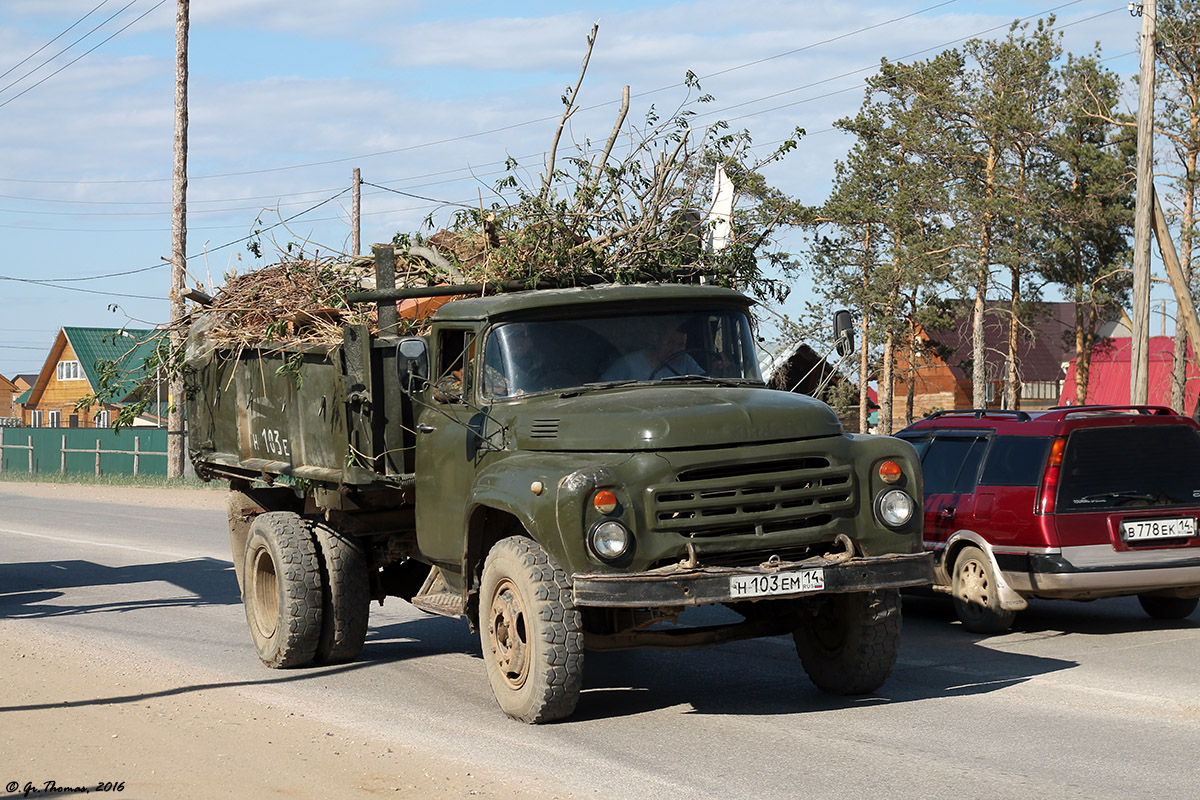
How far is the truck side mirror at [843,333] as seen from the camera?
874 cm

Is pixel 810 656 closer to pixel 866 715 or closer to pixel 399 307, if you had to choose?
pixel 866 715

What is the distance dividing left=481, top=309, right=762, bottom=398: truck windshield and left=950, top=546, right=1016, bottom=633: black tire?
3276mm

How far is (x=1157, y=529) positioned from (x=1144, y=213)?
47.5 ft

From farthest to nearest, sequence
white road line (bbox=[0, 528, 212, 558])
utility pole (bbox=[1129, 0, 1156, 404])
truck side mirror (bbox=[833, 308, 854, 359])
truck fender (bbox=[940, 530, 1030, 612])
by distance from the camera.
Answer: utility pole (bbox=[1129, 0, 1156, 404]) < white road line (bbox=[0, 528, 212, 558]) < truck fender (bbox=[940, 530, 1030, 612]) < truck side mirror (bbox=[833, 308, 854, 359])

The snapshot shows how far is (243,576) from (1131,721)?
6.41 metres

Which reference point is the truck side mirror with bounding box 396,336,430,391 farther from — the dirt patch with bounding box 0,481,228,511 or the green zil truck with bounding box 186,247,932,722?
the dirt patch with bounding box 0,481,228,511

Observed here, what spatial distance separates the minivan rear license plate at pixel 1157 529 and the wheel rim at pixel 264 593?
6.23m

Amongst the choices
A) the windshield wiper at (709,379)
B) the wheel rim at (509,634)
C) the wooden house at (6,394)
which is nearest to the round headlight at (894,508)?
the windshield wiper at (709,379)

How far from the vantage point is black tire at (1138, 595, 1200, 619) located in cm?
1104

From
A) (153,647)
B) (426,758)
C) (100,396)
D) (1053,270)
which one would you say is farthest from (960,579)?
(1053,270)

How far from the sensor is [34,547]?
20062 millimetres

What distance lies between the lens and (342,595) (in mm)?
9547

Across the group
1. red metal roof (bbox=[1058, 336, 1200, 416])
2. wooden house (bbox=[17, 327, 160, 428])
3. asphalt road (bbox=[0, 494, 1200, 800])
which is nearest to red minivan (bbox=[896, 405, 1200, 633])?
asphalt road (bbox=[0, 494, 1200, 800])

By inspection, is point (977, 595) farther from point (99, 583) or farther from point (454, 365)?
point (99, 583)
